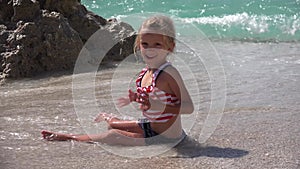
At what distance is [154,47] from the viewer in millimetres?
3301

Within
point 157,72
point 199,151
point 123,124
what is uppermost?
point 157,72

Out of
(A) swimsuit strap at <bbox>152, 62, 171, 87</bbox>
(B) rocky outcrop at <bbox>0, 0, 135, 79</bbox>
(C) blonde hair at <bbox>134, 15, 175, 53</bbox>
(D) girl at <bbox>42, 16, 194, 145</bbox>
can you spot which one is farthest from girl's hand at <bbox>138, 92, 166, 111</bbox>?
(B) rocky outcrop at <bbox>0, 0, 135, 79</bbox>

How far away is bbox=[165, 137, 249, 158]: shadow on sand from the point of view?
316 cm

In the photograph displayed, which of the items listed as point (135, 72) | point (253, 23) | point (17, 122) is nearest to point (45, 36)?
point (135, 72)

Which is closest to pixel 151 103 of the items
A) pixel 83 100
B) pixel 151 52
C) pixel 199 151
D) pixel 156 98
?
pixel 156 98

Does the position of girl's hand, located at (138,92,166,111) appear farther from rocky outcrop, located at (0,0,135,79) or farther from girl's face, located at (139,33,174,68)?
rocky outcrop, located at (0,0,135,79)

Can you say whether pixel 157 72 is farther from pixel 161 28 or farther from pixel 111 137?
pixel 111 137

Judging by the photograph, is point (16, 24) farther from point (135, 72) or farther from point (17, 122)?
point (17, 122)

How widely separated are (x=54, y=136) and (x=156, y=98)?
0.84 m

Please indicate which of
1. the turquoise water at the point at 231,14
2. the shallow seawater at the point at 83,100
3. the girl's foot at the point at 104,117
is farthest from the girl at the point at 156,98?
the turquoise water at the point at 231,14

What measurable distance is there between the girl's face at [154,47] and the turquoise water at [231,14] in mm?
7322

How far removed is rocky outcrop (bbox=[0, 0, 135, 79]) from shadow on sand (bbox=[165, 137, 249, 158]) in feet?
10.7

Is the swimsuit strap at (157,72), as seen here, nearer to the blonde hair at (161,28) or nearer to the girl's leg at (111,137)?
the blonde hair at (161,28)

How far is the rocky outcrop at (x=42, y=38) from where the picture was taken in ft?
19.9
